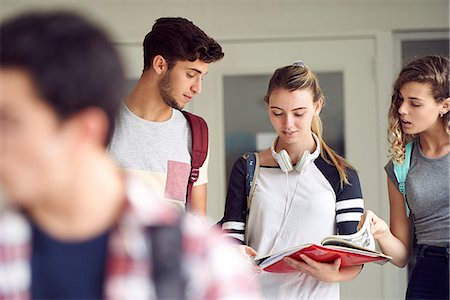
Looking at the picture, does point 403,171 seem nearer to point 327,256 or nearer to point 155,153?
point 327,256

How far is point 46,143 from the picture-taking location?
3.04ft

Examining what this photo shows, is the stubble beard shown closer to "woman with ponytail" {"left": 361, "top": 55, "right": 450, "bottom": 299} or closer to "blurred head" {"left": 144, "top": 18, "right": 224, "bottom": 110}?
"blurred head" {"left": 144, "top": 18, "right": 224, "bottom": 110}

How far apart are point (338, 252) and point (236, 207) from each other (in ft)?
1.11

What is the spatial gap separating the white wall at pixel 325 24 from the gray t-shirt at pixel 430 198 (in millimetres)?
1734

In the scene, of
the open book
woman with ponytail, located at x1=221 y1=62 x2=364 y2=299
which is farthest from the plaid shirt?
woman with ponytail, located at x1=221 y1=62 x2=364 y2=299

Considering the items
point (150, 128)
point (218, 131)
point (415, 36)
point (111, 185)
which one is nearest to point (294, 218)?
point (150, 128)

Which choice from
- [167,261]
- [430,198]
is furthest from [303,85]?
[167,261]

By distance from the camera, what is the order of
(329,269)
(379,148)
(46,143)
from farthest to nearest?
(379,148)
(329,269)
(46,143)

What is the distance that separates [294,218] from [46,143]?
1219 millimetres

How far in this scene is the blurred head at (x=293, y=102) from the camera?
208cm

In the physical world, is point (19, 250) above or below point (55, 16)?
below

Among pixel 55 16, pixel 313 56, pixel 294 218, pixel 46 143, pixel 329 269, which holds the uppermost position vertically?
pixel 313 56

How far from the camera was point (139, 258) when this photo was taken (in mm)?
969

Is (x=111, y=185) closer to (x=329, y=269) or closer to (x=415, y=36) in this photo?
(x=329, y=269)
